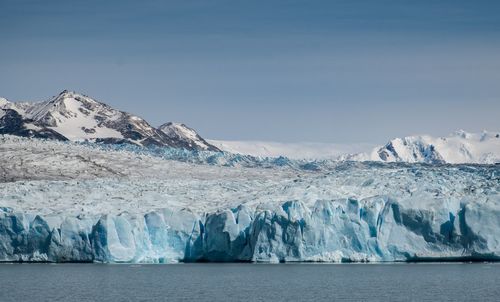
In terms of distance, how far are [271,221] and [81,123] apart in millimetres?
122541

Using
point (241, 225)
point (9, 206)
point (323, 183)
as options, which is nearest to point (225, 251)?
point (241, 225)

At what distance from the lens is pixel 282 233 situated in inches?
1743

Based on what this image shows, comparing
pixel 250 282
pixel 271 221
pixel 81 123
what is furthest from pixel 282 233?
pixel 81 123

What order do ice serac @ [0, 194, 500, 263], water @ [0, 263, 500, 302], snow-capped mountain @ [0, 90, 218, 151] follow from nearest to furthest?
water @ [0, 263, 500, 302]
ice serac @ [0, 194, 500, 263]
snow-capped mountain @ [0, 90, 218, 151]

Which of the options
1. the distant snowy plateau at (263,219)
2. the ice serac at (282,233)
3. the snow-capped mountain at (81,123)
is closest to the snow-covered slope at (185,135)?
the snow-capped mountain at (81,123)

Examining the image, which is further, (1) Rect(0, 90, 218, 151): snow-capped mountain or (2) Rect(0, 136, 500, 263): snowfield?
(1) Rect(0, 90, 218, 151): snow-capped mountain

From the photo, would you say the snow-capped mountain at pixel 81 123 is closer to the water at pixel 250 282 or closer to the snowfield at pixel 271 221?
the snowfield at pixel 271 221

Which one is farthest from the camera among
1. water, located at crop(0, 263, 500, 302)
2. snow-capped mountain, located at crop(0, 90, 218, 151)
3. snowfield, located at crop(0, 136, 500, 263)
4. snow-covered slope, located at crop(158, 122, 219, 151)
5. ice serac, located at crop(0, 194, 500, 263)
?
snow-covered slope, located at crop(158, 122, 219, 151)

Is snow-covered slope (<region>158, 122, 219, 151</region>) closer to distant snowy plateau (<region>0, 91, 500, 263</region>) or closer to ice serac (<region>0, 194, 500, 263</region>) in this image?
distant snowy plateau (<region>0, 91, 500, 263</region>)

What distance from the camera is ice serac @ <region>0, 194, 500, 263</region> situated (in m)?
43.8

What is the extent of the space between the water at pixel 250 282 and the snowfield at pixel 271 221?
110 cm

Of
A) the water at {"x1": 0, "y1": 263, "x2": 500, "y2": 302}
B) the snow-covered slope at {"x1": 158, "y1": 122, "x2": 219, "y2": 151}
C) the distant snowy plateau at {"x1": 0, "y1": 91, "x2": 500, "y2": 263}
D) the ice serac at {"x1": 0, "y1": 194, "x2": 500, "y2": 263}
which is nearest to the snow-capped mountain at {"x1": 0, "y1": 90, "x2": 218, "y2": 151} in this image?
the snow-covered slope at {"x1": 158, "y1": 122, "x2": 219, "y2": 151}

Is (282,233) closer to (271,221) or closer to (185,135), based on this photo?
(271,221)

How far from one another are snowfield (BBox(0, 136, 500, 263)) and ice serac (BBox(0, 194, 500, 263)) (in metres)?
0.05
